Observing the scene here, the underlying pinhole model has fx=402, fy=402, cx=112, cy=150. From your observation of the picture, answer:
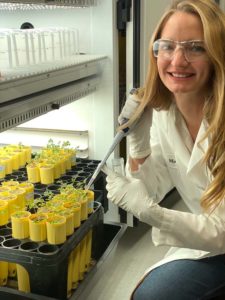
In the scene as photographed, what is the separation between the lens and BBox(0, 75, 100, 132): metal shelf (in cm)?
143

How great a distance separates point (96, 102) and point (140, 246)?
93cm

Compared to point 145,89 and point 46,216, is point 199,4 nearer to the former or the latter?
point 145,89

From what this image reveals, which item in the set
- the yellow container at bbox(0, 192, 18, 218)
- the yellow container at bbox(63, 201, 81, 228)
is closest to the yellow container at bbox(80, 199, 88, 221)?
the yellow container at bbox(63, 201, 81, 228)

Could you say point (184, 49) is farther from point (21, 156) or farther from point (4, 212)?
point (21, 156)

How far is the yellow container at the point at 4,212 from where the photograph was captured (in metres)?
1.71

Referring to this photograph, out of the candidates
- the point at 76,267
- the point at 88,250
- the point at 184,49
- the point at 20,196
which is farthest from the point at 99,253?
the point at 184,49

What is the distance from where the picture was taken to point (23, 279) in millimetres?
1585

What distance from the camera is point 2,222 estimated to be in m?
1.73

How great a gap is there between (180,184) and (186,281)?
405 millimetres

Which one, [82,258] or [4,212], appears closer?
[4,212]

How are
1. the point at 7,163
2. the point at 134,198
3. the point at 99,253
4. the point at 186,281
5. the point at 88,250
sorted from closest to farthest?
the point at 134,198 < the point at 186,281 < the point at 88,250 < the point at 99,253 < the point at 7,163

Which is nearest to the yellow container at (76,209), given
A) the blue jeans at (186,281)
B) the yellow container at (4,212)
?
the yellow container at (4,212)

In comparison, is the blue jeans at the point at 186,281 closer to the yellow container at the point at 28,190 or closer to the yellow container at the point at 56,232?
the yellow container at the point at 56,232

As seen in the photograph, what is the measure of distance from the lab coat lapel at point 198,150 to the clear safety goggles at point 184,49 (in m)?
0.26
